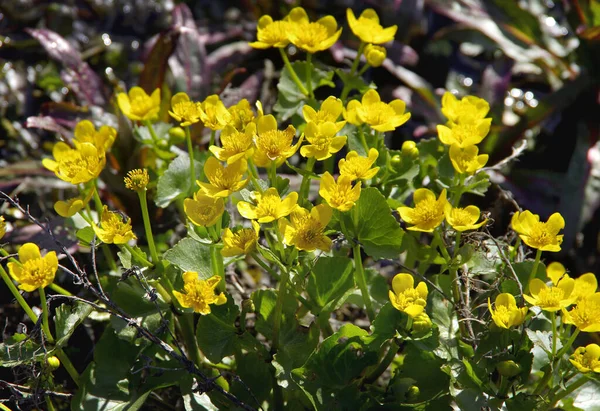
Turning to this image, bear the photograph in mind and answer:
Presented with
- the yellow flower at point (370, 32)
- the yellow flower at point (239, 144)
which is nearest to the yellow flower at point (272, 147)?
the yellow flower at point (239, 144)

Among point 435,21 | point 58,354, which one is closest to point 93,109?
point 58,354

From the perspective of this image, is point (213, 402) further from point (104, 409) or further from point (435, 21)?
point (435, 21)

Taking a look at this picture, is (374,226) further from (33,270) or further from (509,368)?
(33,270)

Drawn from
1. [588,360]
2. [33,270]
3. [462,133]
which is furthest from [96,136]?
[588,360]

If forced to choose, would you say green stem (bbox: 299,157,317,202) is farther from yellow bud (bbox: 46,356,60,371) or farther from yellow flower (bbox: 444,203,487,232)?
yellow bud (bbox: 46,356,60,371)

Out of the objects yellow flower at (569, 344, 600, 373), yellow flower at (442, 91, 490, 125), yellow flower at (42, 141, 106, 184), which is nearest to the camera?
yellow flower at (569, 344, 600, 373)

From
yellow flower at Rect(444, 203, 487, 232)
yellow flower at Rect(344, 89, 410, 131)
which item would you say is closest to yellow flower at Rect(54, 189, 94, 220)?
yellow flower at Rect(344, 89, 410, 131)

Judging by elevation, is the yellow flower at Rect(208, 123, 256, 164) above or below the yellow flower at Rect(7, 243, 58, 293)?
above
